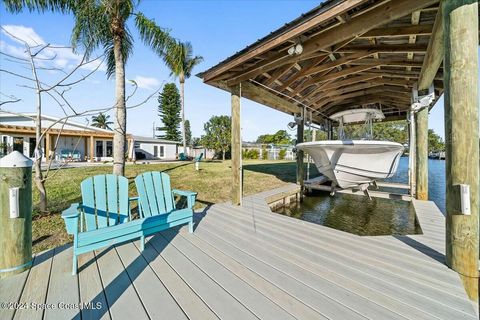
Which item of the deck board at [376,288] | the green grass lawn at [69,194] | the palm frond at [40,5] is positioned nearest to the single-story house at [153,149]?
the green grass lawn at [69,194]

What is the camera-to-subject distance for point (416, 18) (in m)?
2.60

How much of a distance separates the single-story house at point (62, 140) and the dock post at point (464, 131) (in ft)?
37.3

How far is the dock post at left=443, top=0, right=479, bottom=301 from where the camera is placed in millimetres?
1701

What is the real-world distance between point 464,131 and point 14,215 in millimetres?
3816

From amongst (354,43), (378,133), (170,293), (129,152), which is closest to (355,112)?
(354,43)

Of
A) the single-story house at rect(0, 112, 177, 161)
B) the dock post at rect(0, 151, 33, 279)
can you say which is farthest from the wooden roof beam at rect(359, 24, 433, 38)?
the single-story house at rect(0, 112, 177, 161)

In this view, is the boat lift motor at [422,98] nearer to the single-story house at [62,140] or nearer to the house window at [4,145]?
the single-story house at [62,140]

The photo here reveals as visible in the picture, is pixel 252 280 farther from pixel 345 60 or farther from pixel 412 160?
pixel 412 160

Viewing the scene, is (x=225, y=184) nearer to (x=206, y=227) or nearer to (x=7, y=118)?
(x=206, y=227)

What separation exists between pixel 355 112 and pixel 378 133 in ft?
97.0

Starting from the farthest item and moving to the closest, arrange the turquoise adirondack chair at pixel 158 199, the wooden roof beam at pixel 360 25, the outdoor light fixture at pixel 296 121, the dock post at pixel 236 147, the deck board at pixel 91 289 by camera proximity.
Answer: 1. the outdoor light fixture at pixel 296 121
2. the dock post at pixel 236 147
3. the turquoise adirondack chair at pixel 158 199
4. the wooden roof beam at pixel 360 25
5. the deck board at pixel 91 289

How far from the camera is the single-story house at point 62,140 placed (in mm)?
12094

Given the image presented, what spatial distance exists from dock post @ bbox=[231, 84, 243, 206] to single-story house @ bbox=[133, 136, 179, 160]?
54.6ft

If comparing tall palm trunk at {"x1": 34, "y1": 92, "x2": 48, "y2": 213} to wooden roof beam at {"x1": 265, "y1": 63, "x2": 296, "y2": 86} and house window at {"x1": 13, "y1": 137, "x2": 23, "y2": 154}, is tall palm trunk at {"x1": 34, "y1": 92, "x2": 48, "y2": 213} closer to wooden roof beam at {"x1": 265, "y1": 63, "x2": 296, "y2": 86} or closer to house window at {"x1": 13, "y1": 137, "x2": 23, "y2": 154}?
wooden roof beam at {"x1": 265, "y1": 63, "x2": 296, "y2": 86}
